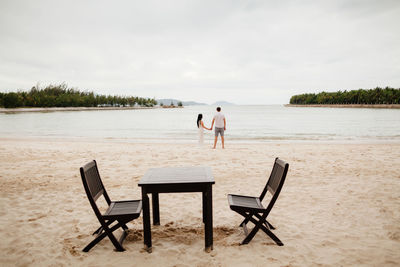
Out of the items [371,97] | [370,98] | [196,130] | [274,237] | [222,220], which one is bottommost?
[196,130]

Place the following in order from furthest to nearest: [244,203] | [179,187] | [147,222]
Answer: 1. [244,203]
2. [147,222]
3. [179,187]

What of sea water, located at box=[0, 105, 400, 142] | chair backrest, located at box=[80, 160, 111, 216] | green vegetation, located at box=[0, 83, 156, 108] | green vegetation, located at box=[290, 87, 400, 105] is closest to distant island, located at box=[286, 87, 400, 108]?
green vegetation, located at box=[290, 87, 400, 105]

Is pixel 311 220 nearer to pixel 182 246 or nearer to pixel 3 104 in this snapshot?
pixel 182 246

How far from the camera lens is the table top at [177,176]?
10.3 ft

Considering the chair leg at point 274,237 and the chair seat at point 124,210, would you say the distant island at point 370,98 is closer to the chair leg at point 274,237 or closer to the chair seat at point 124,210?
the chair leg at point 274,237

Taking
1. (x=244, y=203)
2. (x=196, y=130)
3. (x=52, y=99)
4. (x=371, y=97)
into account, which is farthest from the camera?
(x=371, y=97)

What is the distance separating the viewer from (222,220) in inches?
173

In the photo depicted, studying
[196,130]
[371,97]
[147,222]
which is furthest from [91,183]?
[371,97]

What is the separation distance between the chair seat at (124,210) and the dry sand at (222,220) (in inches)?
19.6

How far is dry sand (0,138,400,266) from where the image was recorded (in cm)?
324

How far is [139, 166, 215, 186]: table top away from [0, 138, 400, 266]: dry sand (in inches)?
38.7

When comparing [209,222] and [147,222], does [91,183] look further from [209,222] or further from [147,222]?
[209,222]

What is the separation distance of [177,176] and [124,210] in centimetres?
91

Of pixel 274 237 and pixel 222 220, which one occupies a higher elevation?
pixel 274 237
